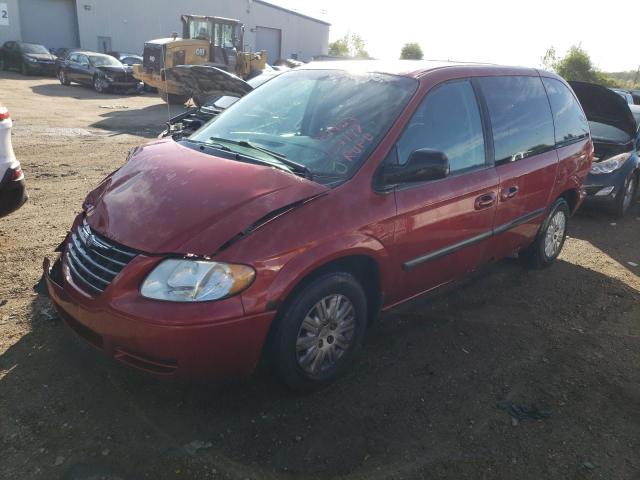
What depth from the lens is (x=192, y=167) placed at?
2996mm

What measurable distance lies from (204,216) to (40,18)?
37.5 m

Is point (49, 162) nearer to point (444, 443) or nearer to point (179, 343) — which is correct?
point (179, 343)

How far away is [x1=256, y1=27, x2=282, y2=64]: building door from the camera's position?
4225 cm

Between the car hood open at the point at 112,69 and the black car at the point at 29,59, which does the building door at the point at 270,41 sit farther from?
the car hood open at the point at 112,69

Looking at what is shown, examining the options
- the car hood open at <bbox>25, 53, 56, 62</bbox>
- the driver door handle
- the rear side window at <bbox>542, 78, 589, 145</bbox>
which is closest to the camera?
the driver door handle

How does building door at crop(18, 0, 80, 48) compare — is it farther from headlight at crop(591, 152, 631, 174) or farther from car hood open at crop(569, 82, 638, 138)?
headlight at crop(591, 152, 631, 174)

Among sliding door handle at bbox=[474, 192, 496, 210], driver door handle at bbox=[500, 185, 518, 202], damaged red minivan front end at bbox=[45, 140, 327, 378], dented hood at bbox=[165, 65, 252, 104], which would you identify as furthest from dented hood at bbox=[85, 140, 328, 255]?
dented hood at bbox=[165, 65, 252, 104]

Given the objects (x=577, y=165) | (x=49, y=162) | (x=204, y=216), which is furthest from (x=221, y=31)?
(x=204, y=216)

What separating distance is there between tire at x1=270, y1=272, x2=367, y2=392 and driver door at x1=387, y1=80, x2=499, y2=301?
17.1 inches

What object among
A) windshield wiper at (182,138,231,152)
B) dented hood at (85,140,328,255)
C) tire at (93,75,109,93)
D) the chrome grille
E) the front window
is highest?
the front window

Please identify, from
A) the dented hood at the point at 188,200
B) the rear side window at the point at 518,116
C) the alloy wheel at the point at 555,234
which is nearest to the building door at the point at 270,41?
the alloy wheel at the point at 555,234

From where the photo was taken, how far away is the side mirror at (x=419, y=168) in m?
2.97

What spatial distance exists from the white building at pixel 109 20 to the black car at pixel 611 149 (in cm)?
3060

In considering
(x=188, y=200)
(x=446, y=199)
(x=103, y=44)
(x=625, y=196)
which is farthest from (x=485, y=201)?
(x=103, y=44)
